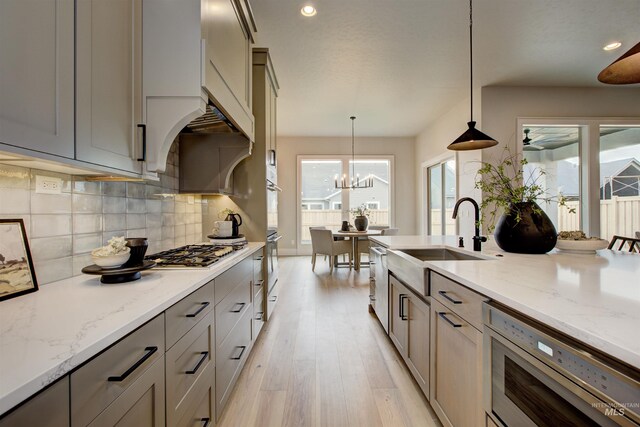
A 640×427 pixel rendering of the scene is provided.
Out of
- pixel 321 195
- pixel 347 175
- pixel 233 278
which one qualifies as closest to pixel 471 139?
pixel 233 278

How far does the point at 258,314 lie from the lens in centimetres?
243

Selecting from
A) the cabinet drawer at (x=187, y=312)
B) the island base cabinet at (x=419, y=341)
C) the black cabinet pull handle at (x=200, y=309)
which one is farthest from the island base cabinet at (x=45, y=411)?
the island base cabinet at (x=419, y=341)

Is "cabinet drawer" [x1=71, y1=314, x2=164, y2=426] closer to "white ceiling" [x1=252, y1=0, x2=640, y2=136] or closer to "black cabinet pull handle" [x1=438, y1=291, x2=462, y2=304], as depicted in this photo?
"black cabinet pull handle" [x1=438, y1=291, x2=462, y2=304]

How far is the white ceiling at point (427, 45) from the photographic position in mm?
2637

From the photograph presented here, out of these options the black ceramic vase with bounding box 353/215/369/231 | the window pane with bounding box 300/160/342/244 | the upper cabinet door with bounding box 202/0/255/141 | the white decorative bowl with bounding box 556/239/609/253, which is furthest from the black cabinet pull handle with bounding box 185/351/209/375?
the window pane with bounding box 300/160/342/244

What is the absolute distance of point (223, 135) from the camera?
7.56 feet

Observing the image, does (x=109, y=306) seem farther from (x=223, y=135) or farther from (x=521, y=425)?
(x=223, y=135)

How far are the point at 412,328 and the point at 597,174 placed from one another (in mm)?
4711

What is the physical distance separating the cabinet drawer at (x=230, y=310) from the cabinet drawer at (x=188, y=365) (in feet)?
0.32

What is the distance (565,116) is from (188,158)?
17.9 feet

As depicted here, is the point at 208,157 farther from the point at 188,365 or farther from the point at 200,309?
the point at 188,365

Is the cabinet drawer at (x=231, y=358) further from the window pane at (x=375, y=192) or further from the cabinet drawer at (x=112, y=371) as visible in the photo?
the window pane at (x=375, y=192)

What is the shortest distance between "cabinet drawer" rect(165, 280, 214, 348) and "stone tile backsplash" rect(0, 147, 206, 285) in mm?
572

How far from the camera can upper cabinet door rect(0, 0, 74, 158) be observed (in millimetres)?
715
